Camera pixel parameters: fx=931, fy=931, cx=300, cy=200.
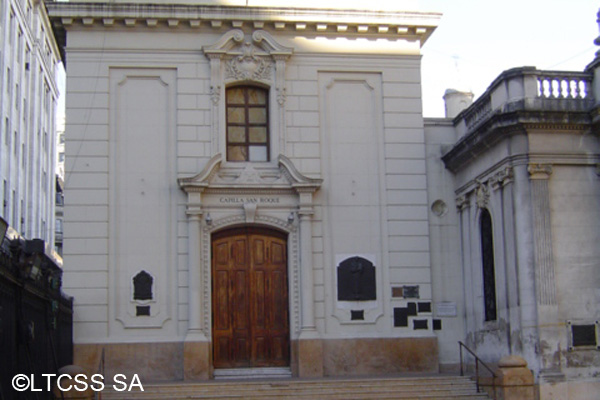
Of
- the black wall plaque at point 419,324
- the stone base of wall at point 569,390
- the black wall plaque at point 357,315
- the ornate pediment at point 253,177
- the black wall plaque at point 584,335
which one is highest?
the ornate pediment at point 253,177

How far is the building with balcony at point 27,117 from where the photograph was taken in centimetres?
4806

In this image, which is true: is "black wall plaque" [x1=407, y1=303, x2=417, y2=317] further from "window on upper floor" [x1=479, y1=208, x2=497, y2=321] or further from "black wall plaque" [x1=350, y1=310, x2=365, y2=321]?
"window on upper floor" [x1=479, y1=208, x2=497, y2=321]

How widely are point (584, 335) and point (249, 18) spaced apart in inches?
424

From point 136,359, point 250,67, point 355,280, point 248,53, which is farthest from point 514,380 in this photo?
point 248,53

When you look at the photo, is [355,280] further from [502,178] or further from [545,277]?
[545,277]

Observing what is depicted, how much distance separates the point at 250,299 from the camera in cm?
2234

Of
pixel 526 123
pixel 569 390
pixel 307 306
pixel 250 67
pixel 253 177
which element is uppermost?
pixel 250 67

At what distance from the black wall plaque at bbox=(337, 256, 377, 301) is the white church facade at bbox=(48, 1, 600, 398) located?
0.04m

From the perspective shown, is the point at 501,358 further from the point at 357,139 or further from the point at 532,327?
the point at 357,139

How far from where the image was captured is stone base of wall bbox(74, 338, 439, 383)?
840 inches

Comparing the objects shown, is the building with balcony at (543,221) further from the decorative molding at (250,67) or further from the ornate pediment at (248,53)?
the ornate pediment at (248,53)

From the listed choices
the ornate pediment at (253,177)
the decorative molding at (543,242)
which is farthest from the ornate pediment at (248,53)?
the decorative molding at (543,242)

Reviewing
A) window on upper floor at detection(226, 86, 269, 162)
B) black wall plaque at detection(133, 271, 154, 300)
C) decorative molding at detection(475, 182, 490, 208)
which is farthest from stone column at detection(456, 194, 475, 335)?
black wall plaque at detection(133, 271, 154, 300)

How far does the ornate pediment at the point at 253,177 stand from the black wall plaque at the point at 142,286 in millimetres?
2293
